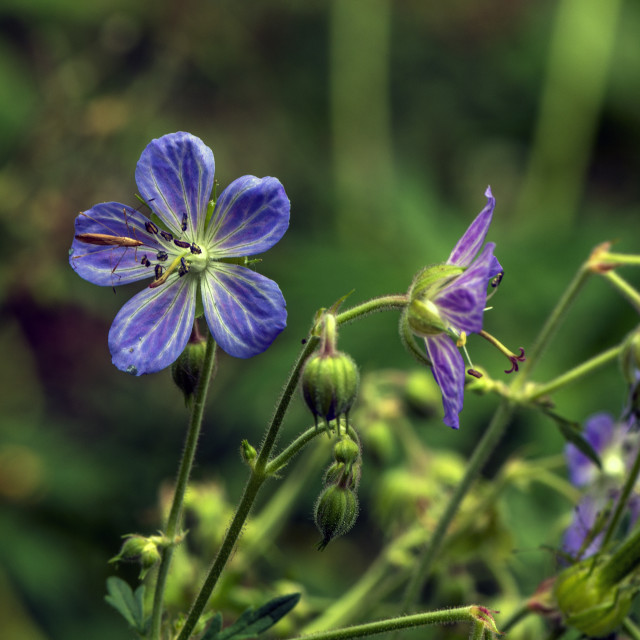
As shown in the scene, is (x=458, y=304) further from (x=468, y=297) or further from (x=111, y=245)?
(x=111, y=245)

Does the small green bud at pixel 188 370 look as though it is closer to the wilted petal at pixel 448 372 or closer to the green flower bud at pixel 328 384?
the green flower bud at pixel 328 384

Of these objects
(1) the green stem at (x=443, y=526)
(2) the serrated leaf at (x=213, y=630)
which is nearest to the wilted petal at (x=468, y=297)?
(1) the green stem at (x=443, y=526)

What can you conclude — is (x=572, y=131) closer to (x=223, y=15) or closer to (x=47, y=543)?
(x=223, y=15)

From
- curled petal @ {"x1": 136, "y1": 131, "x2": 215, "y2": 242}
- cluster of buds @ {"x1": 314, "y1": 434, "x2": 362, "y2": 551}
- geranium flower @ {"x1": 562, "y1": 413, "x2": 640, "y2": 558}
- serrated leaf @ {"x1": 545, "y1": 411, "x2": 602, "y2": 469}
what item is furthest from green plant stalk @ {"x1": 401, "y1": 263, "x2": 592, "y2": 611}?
curled petal @ {"x1": 136, "y1": 131, "x2": 215, "y2": 242}

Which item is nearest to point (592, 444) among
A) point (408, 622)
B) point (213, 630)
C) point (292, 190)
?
point (408, 622)

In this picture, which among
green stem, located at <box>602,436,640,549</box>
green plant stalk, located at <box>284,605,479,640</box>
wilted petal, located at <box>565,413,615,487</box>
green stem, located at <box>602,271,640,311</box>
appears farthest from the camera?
wilted petal, located at <box>565,413,615,487</box>

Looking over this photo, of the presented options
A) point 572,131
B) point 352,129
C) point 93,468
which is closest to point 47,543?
point 93,468

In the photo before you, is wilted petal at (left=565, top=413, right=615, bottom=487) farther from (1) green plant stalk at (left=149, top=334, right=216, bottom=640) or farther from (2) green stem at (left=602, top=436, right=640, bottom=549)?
(1) green plant stalk at (left=149, top=334, right=216, bottom=640)
